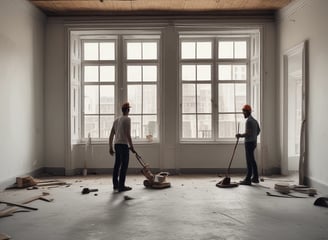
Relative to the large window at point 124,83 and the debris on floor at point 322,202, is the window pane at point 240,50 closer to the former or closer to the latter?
the large window at point 124,83

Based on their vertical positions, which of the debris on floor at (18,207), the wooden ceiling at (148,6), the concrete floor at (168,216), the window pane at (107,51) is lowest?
the concrete floor at (168,216)

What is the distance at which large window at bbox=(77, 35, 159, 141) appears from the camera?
9.00 meters

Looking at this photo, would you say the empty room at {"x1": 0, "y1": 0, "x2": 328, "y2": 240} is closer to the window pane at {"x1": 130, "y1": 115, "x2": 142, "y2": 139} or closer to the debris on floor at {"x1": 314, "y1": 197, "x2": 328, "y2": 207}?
the window pane at {"x1": 130, "y1": 115, "x2": 142, "y2": 139}

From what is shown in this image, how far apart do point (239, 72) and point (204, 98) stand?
110cm

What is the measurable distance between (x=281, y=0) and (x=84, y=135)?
5583 mm

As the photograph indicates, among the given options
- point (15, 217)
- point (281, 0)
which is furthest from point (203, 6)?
point (15, 217)

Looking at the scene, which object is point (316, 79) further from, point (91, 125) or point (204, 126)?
point (91, 125)

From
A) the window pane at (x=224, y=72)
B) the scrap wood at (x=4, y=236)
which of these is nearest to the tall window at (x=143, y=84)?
the window pane at (x=224, y=72)

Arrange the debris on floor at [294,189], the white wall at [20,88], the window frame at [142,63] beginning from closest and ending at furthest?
the debris on floor at [294,189] < the white wall at [20,88] < the window frame at [142,63]

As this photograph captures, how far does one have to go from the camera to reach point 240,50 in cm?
907

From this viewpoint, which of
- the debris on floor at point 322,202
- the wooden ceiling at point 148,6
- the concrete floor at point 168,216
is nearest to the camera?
the concrete floor at point 168,216

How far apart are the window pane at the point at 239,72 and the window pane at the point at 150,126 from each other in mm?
2274

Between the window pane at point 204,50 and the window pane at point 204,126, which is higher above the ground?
the window pane at point 204,50

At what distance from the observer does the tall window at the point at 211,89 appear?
8977 mm
